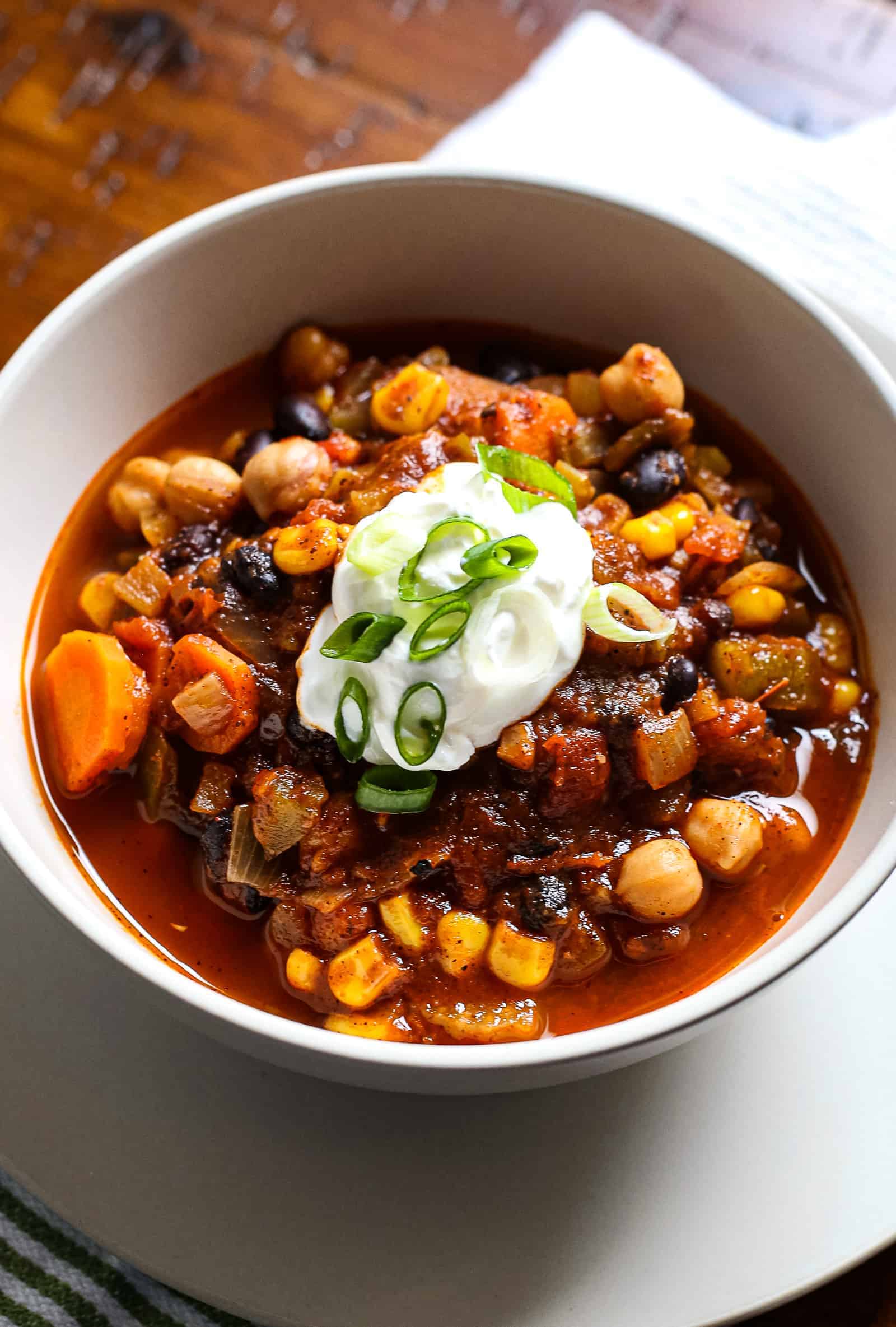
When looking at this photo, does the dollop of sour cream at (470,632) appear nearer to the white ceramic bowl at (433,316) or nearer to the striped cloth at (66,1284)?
the white ceramic bowl at (433,316)

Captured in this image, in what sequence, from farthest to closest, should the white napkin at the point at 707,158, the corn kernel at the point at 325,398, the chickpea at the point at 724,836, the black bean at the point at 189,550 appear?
the white napkin at the point at 707,158 < the corn kernel at the point at 325,398 < the black bean at the point at 189,550 < the chickpea at the point at 724,836

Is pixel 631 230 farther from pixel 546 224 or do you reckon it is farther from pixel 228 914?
pixel 228 914

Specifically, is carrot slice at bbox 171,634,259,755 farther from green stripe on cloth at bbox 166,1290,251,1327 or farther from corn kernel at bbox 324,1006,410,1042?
green stripe on cloth at bbox 166,1290,251,1327

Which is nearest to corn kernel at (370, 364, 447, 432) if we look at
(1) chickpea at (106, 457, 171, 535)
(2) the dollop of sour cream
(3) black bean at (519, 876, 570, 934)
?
(2) the dollop of sour cream

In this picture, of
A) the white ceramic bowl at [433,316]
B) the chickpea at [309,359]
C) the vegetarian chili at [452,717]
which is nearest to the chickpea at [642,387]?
the vegetarian chili at [452,717]

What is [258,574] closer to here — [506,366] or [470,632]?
[470,632]

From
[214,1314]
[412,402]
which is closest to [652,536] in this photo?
[412,402]

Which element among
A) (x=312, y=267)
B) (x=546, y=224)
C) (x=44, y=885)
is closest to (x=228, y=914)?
(x=44, y=885)

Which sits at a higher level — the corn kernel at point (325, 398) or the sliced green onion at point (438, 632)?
the corn kernel at point (325, 398)
